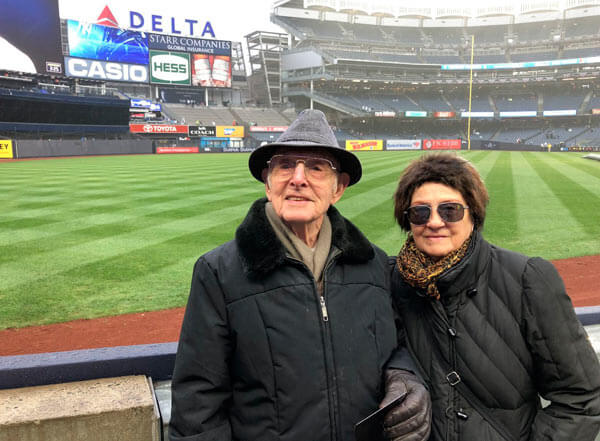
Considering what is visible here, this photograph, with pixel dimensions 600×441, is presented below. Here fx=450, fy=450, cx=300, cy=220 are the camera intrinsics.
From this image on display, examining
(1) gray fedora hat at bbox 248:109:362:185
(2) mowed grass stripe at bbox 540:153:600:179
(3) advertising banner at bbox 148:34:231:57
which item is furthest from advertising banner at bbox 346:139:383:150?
(1) gray fedora hat at bbox 248:109:362:185

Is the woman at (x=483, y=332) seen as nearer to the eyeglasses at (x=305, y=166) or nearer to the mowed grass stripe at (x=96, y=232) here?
the eyeglasses at (x=305, y=166)

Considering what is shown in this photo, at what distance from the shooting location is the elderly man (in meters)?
1.89

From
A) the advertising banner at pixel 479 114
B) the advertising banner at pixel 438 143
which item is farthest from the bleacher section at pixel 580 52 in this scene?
the advertising banner at pixel 438 143

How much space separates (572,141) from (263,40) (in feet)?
162

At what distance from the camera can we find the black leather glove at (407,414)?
1945mm

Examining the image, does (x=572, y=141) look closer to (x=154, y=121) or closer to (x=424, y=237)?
(x=154, y=121)

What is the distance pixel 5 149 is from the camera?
114 ft

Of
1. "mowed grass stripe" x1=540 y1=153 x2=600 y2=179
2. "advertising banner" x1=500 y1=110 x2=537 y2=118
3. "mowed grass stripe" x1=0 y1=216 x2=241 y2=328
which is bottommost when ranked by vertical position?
"mowed grass stripe" x1=0 y1=216 x2=241 y2=328

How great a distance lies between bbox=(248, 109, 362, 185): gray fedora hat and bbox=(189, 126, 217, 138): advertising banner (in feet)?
173

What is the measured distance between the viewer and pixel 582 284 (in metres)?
6.39

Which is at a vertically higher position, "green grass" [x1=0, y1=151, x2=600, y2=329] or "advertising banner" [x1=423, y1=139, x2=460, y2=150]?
"advertising banner" [x1=423, y1=139, x2=460, y2=150]

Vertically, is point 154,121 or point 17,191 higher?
point 154,121

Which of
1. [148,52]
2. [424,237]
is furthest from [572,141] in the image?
[424,237]

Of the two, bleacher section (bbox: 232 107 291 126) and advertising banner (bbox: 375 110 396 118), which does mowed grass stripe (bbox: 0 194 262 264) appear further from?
advertising banner (bbox: 375 110 396 118)
